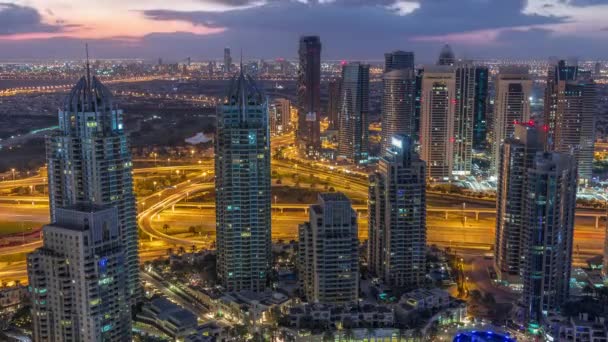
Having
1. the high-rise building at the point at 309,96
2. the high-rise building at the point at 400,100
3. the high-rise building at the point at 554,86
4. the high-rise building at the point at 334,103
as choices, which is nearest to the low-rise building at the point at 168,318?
the high-rise building at the point at 400,100

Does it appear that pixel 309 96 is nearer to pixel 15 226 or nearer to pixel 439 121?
pixel 439 121

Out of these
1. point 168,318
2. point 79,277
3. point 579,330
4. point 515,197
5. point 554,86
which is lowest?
point 168,318

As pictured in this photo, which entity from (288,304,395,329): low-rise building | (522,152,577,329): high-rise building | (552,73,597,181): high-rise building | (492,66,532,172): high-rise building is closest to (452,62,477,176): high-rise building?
(492,66,532,172): high-rise building

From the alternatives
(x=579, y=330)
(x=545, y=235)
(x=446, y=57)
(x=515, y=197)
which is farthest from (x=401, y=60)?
(x=579, y=330)

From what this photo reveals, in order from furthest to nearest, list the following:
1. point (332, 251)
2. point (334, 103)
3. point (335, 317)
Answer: point (334, 103)
point (332, 251)
point (335, 317)

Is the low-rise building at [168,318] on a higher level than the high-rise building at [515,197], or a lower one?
lower

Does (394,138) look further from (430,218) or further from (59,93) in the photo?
(59,93)

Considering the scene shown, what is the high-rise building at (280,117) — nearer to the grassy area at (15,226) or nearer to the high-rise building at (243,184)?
the grassy area at (15,226)

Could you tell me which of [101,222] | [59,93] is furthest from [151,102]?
[101,222]

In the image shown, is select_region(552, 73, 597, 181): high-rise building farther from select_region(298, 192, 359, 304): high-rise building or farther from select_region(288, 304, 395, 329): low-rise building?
select_region(288, 304, 395, 329): low-rise building
